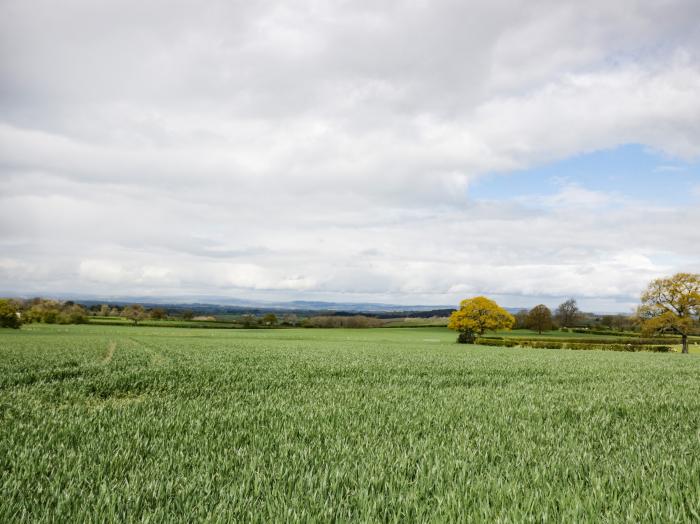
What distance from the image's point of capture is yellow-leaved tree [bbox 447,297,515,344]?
232ft

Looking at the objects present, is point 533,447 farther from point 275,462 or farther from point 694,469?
point 275,462

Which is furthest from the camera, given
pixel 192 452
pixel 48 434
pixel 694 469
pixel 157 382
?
pixel 157 382

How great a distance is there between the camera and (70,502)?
165 inches

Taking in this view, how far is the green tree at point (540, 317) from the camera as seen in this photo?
351 feet

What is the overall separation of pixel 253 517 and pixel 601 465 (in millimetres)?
4423

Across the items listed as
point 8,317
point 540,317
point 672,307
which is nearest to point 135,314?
point 8,317

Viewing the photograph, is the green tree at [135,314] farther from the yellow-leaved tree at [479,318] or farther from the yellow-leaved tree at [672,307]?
the yellow-leaved tree at [672,307]

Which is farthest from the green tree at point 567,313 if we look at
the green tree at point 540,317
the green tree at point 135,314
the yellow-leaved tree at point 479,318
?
the green tree at point 135,314

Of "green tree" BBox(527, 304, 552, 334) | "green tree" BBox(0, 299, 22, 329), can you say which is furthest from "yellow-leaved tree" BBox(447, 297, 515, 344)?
"green tree" BBox(0, 299, 22, 329)

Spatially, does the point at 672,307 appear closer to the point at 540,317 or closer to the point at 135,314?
the point at 540,317

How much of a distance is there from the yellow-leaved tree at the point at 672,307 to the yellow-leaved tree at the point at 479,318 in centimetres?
1901

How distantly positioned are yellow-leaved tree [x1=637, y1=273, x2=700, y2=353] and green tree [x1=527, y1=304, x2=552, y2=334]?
165 feet

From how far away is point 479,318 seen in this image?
7119cm

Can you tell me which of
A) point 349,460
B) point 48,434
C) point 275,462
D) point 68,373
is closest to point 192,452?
point 275,462
